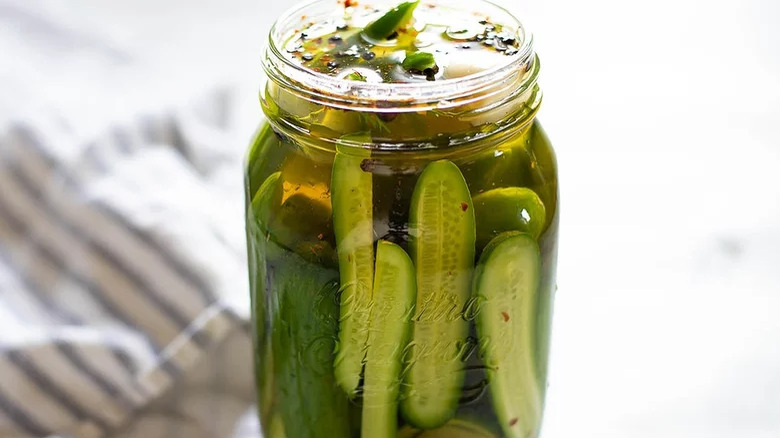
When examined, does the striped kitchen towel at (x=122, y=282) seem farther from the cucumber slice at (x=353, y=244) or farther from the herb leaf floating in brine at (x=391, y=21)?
the herb leaf floating in brine at (x=391, y=21)

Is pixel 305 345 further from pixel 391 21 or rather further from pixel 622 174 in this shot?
pixel 622 174

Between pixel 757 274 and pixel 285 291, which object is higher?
pixel 285 291

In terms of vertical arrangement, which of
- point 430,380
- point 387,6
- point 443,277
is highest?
point 387,6

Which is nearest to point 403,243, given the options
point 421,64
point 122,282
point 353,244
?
point 353,244

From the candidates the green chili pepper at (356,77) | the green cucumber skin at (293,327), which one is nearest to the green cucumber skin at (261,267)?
the green cucumber skin at (293,327)

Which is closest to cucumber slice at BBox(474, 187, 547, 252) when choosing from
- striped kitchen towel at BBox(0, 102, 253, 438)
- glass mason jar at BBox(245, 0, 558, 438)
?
glass mason jar at BBox(245, 0, 558, 438)

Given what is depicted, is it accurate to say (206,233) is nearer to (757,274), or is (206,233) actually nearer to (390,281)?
(390,281)

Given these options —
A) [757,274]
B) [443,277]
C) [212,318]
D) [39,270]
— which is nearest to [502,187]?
[443,277]
